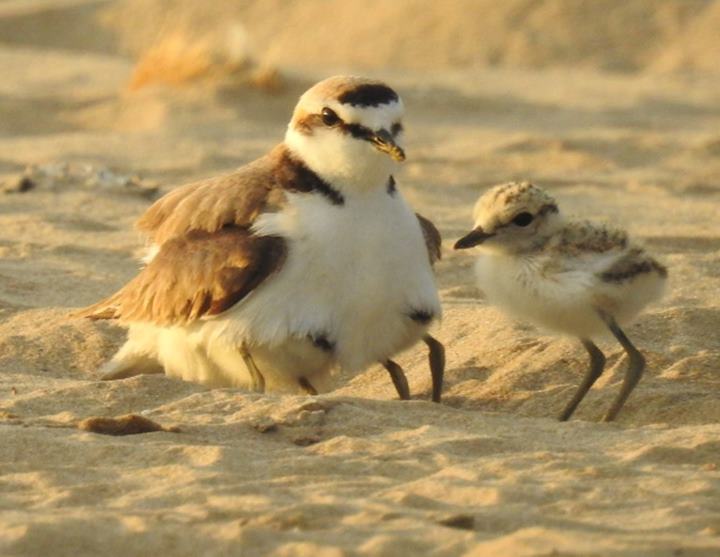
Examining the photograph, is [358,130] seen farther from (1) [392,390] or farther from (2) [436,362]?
(1) [392,390]

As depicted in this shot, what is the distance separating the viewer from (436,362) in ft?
20.6

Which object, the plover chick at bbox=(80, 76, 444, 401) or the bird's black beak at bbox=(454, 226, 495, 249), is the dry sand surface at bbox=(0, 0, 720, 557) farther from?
the bird's black beak at bbox=(454, 226, 495, 249)

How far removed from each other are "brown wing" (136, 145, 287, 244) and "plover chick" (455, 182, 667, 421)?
0.69 meters

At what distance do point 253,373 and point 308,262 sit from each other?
49 cm

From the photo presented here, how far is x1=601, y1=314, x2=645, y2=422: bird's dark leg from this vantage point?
19.6 feet

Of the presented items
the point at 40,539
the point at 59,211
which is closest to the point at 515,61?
the point at 59,211

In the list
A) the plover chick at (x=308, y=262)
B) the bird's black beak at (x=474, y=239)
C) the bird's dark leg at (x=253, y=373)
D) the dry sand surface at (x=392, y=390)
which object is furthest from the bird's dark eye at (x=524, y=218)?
the bird's dark leg at (x=253, y=373)

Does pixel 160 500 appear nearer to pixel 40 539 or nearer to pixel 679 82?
pixel 40 539

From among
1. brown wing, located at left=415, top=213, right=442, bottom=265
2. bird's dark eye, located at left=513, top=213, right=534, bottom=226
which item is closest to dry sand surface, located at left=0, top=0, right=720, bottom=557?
brown wing, located at left=415, top=213, right=442, bottom=265

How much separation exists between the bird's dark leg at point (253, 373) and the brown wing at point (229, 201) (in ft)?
1.41

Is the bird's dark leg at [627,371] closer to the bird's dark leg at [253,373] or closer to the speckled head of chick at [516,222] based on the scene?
the speckled head of chick at [516,222]

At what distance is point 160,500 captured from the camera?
4.53 m

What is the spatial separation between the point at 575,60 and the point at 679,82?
4.84ft

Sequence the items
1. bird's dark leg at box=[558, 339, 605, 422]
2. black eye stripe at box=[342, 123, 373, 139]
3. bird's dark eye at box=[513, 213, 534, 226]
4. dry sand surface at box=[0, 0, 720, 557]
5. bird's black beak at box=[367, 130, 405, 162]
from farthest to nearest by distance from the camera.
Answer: bird's dark eye at box=[513, 213, 534, 226], bird's dark leg at box=[558, 339, 605, 422], black eye stripe at box=[342, 123, 373, 139], bird's black beak at box=[367, 130, 405, 162], dry sand surface at box=[0, 0, 720, 557]
